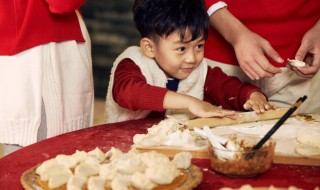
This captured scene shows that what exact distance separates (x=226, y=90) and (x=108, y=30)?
4.38 m

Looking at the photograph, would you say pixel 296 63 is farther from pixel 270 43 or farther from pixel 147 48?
pixel 147 48

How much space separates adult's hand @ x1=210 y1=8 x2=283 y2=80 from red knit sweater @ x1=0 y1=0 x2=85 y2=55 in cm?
65

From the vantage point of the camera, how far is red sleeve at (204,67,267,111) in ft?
7.94

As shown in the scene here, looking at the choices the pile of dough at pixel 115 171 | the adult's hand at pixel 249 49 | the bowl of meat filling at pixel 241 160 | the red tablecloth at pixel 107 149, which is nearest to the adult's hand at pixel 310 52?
the adult's hand at pixel 249 49

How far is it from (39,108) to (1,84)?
175 millimetres

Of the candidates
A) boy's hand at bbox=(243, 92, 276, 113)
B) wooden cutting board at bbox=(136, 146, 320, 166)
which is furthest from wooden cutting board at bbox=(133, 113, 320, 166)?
boy's hand at bbox=(243, 92, 276, 113)

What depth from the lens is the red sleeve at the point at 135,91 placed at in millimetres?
2207

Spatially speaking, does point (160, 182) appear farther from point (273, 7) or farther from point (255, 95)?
point (273, 7)

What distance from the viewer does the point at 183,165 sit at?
1520 millimetres

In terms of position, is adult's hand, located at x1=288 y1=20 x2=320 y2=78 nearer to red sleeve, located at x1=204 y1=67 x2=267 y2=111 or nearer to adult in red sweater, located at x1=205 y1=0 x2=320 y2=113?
adult in red sweater, located at x1=205 y1=0 x2=320 y2=113

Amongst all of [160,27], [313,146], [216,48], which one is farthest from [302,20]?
[313,146]

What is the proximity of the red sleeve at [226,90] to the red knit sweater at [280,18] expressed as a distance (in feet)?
0.75

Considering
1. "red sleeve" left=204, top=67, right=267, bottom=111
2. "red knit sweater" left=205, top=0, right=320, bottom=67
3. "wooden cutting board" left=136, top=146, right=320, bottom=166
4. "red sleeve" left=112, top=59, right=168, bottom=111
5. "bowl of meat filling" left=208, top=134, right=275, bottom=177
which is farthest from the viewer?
"red knit sweater" left=205, top=0, right=320, bottom=67

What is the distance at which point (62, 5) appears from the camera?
86.8 inches
